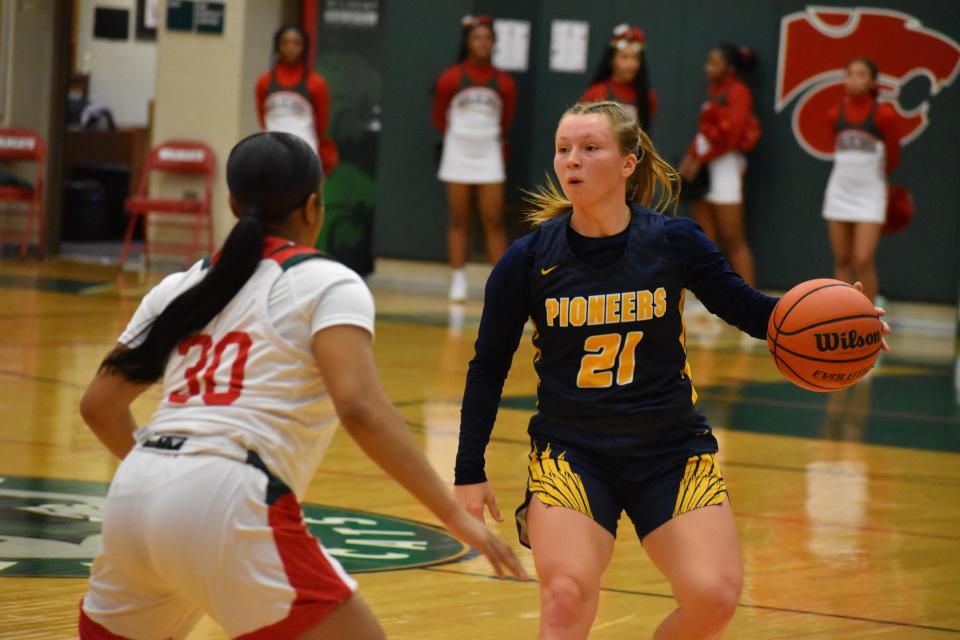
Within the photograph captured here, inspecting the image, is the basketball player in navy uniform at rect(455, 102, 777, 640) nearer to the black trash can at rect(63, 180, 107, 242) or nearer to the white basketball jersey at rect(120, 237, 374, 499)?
the white basketball jersey at rect(120, 237, 374, 499)

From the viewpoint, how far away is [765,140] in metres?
14.2

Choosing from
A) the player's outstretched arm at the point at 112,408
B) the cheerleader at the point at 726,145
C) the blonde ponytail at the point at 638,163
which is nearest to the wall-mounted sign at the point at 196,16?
the cheerleader at the point at 726,145

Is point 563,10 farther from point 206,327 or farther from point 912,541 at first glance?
point 206,327

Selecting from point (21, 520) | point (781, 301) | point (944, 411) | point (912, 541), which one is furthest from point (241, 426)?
point (944, 411)

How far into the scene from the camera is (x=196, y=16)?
615 inches

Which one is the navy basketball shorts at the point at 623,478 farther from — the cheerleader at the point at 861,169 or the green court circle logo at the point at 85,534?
the cheerleader at the point at 861,169

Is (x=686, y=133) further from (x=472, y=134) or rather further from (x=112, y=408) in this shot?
(x=112, y=408)

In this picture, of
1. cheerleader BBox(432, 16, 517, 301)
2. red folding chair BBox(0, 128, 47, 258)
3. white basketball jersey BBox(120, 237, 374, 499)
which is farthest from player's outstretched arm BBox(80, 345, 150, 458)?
red folding chair BBox(0, 128, 47, 258)

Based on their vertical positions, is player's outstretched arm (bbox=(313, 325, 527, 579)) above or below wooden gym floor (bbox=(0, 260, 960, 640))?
above

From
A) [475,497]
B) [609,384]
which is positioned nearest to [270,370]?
[475,497]

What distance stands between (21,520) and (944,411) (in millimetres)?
5606

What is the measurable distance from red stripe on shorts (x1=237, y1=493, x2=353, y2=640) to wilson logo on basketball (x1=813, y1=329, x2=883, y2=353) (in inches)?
70.0

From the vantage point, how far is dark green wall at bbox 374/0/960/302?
13.7m

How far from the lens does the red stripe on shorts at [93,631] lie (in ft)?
9.36
